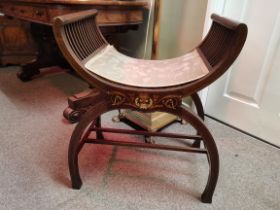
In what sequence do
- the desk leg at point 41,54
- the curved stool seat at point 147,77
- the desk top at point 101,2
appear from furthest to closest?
the desk leg at point 41,54 → the desk top at point 101,2 → the curved stool seat at point 147,77

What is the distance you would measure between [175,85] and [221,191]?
522mm

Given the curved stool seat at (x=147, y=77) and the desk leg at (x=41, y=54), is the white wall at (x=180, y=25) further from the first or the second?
the desk leg at (x=41, y=54)

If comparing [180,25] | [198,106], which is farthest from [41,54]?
[198,106]

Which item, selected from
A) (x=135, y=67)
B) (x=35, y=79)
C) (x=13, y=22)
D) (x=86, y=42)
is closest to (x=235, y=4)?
(x=135, y=67)

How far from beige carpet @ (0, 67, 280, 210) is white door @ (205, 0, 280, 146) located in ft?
0.32

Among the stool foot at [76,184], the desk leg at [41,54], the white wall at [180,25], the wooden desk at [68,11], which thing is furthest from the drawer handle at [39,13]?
the stool foot at [76,184]

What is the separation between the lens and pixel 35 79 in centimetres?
203

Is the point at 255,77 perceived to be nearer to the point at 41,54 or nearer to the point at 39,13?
the point at 39,13

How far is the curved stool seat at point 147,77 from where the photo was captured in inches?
27.0

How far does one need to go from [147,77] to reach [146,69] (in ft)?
0.34

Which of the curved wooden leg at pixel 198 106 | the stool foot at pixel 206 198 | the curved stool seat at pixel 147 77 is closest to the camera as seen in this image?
the curved stool seat at pixel 147 77

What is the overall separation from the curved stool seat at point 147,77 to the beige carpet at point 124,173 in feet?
0.30

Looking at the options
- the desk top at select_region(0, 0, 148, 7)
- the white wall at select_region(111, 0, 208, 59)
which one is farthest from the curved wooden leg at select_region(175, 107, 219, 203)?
the desk top at select_region(0, 0, 148, 7)

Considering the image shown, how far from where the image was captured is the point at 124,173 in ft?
3.36
